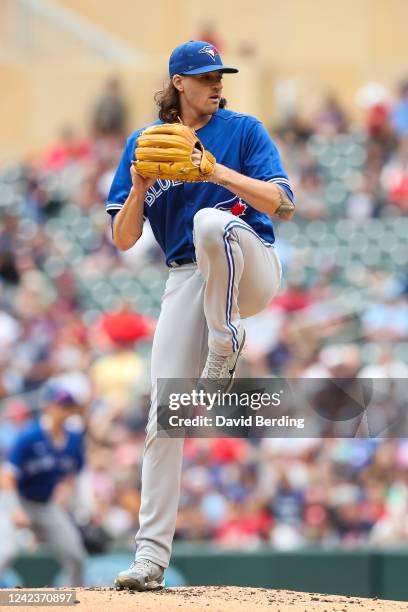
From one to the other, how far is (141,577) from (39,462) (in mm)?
4064

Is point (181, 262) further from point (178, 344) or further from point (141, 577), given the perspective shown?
point (141, 577)

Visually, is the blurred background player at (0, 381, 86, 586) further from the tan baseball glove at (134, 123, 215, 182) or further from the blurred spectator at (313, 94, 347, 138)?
the blurred spectator at (313, 94, 347, 138)

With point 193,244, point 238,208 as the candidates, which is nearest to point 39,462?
point 193,244

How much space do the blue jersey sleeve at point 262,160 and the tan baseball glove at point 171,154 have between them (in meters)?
0.26

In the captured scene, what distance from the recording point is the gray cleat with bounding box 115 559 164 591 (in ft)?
16.7

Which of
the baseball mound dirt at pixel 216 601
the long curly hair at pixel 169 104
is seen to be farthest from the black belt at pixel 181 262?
the baseball mound dirt at pixel 216 601

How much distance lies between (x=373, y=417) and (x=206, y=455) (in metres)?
4.72

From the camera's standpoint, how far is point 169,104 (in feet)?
17.0

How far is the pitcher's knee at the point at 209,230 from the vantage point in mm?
4785

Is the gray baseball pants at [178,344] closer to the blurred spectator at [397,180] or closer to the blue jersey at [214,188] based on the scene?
the blue jersey at [214,188]

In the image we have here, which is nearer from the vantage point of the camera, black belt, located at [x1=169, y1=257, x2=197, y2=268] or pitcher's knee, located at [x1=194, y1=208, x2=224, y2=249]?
pitcher's knee, located at [x1=194, y1=208, x2=224, y2=249]

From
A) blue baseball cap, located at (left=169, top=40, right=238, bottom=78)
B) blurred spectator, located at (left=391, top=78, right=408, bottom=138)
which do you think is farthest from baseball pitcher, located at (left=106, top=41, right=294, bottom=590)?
blurred spectator, located at (left=391, top=78, right=408, bottom=138)

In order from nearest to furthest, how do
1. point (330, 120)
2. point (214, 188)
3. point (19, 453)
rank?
point (214, 188), point (19, 453), point (330, 120)

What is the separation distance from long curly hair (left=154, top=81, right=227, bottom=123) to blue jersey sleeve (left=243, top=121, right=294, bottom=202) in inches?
12.5
